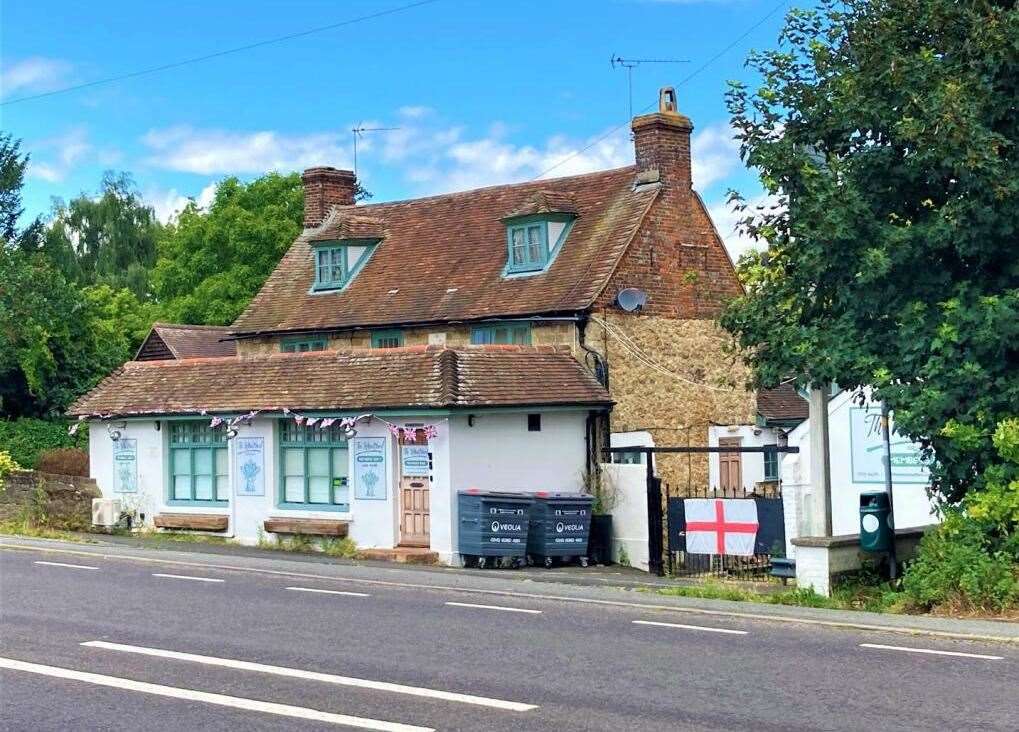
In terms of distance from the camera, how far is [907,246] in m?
16.7

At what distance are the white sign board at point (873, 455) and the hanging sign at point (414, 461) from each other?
7.95 m

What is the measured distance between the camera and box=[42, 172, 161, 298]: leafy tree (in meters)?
69.2

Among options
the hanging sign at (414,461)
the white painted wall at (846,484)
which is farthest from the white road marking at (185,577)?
the white painted wall at (846,484)

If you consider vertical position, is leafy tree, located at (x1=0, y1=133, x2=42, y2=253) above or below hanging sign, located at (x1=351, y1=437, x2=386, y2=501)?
above

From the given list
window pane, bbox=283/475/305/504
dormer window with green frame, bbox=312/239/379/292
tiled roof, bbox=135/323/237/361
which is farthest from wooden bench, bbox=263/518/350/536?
tiled roof, bbox=135/323/237/361

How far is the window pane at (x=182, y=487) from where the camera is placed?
96.0ft

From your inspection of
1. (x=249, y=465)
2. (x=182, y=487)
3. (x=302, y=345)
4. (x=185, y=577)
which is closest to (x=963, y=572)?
(x=185, y=577)

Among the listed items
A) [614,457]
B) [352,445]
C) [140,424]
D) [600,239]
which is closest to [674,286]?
[600,239]

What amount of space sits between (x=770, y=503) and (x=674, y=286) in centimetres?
967

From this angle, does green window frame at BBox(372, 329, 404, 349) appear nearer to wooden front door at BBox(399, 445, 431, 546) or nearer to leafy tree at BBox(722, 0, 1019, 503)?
wooden front door at BBox(399, 445, 431, 546)

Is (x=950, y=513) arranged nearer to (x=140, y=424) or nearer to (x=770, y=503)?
(x=770, y=503)

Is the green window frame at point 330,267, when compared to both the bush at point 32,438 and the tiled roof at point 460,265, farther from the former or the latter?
the bush at point 32,438

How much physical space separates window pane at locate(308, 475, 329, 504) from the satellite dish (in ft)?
23.6

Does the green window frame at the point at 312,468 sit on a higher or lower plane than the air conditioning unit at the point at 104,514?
higher
